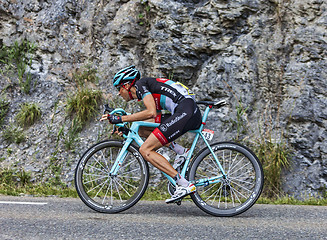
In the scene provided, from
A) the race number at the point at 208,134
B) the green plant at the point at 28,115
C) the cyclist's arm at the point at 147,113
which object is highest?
the green plant at the point at 28,115

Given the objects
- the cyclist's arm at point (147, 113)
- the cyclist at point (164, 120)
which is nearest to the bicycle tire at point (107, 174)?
the cyclist at point (164, 120)

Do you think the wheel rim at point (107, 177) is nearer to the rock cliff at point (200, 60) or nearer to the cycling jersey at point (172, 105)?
the cycling jersey at point (172, 105)

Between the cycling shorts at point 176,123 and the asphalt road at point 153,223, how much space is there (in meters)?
1.03

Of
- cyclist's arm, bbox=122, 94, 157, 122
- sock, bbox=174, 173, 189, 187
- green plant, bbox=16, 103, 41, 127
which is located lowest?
sock, bbox=174, 173, 189, 187

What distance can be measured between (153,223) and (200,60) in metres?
5.26

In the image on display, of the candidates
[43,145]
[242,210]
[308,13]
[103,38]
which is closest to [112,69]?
[103,38]

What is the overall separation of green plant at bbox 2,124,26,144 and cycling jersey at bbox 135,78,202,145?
4.44m

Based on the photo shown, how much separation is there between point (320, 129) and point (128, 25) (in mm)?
5049

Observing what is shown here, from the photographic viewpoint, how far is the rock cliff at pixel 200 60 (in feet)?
26.1

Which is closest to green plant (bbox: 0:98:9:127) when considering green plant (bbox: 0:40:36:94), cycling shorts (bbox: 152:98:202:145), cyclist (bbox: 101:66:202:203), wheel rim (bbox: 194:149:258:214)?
green plant (bbox: 0:40:36:94)

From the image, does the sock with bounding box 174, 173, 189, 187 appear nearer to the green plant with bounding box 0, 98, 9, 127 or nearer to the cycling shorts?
the cycling shorts

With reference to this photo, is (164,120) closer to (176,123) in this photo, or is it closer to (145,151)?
(176,123)

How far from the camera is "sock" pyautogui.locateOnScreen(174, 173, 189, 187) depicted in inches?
195

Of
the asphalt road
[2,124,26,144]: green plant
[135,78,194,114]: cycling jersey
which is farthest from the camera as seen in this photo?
[2,124,26,144]: green plant
